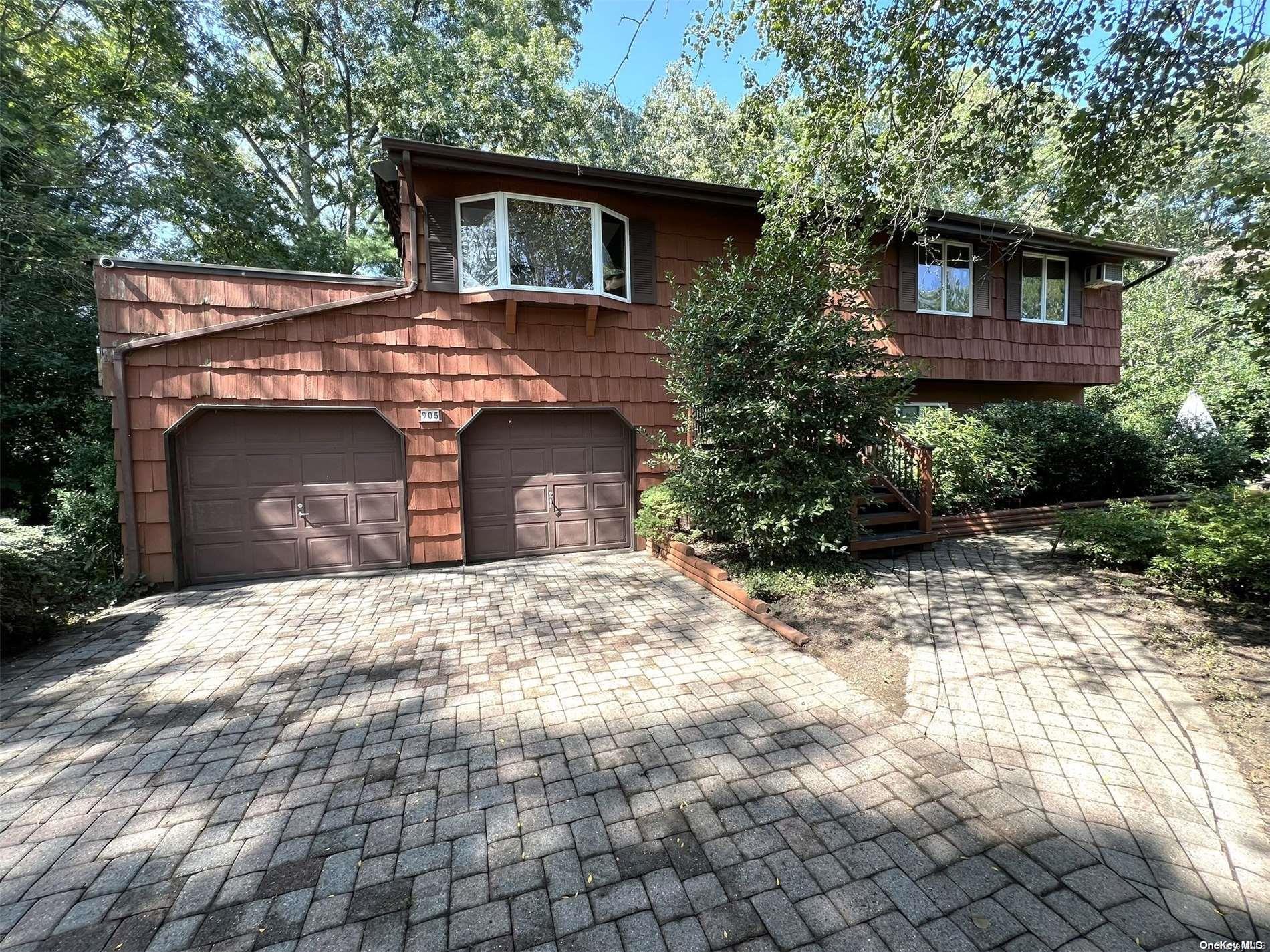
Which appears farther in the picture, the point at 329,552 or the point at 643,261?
the point at 643,261

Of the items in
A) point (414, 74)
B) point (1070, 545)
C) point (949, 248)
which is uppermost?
point (414, 74)

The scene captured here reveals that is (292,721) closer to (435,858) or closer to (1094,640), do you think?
(435,858)

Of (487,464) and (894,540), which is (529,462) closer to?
(487,464)

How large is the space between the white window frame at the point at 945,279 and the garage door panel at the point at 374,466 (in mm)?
9205

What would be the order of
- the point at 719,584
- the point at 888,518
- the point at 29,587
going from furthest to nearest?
the point at 888,518, the point at 719,584, the point at 29,587

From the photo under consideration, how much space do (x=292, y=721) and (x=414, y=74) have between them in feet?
47.7

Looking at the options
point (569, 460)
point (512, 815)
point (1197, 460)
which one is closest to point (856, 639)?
point (512, 815)

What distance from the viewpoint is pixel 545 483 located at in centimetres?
719

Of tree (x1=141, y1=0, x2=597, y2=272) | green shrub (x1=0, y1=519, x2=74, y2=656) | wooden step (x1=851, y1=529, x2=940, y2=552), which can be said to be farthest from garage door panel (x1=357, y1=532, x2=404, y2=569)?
tree (x1=141, y1=0, x2=597, y2=272)

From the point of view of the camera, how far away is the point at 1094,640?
12.1 ft

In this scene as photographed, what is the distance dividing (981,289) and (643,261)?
6.78 metres

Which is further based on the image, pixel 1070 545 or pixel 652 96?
pixel 652 96

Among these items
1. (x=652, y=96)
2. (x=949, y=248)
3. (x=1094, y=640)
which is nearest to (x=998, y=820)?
(x=1094, y=640)

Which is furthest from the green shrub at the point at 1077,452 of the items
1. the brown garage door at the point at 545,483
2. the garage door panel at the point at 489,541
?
the garage door panel at the point at 489,541
